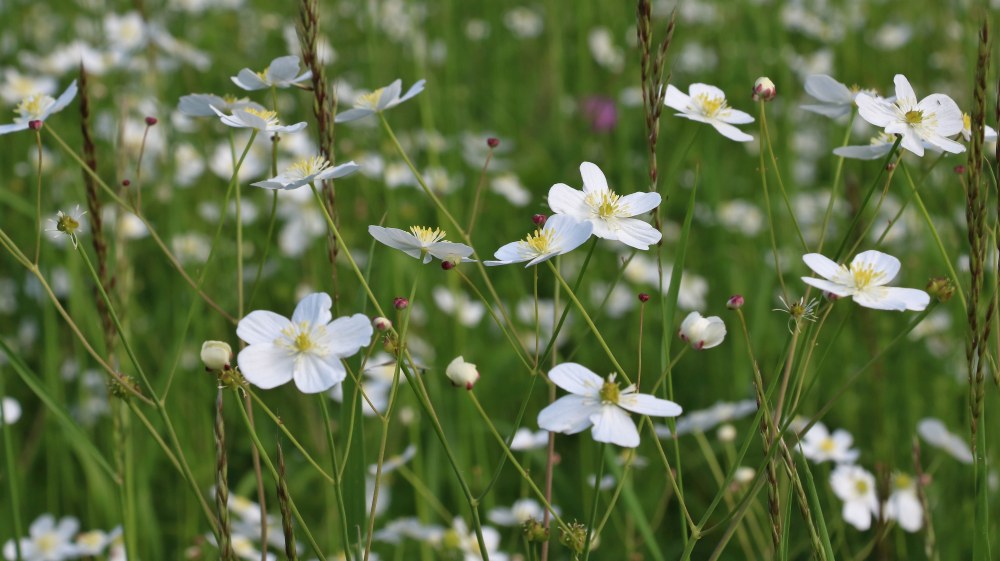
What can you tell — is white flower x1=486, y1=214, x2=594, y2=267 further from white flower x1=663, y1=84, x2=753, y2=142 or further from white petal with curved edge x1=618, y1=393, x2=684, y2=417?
white flower x1=663, y1=84, x2=753, y2=142

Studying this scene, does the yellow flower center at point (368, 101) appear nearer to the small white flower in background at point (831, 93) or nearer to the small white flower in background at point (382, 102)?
the small white flower in background at point (382, 102)

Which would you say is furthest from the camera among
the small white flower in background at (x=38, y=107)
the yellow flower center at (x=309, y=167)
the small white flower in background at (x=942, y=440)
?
the small white flower in background at (x=942, y=440)

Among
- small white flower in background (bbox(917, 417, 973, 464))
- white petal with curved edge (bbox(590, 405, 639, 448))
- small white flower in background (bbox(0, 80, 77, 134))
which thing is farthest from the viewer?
small white flower in background (bbox(917, 417, 973, 464))

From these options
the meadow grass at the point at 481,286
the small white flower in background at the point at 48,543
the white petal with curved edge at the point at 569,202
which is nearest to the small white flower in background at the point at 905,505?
the meadow grass at the point at 481,286

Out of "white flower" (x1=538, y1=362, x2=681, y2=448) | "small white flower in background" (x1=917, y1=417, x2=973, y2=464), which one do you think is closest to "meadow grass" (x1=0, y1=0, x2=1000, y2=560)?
"small white flower in background" (x1=917, y1=417, x2=973, y2=464)

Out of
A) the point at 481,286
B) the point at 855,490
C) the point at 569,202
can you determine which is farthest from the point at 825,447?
the point at 481,286
